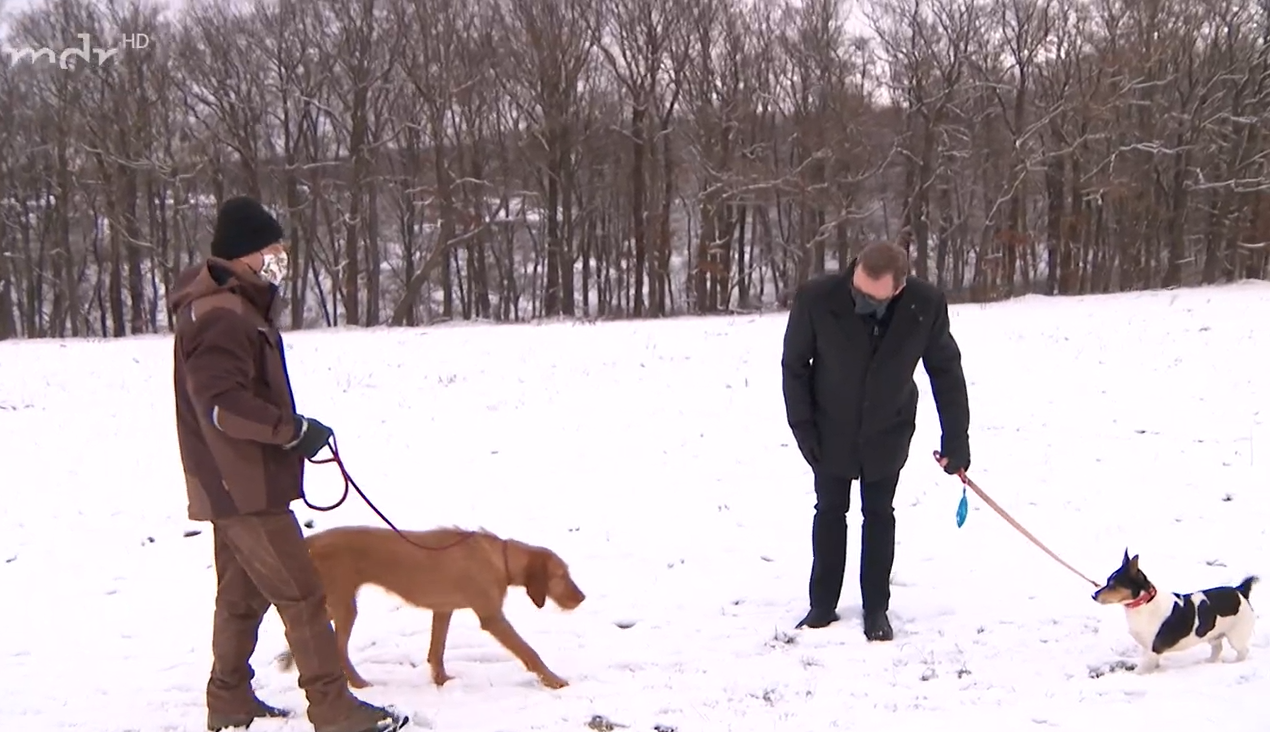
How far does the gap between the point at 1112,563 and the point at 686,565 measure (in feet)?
9.43

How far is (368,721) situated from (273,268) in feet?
5.97

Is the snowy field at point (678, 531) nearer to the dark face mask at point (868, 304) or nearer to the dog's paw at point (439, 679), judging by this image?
the dog's paw at point (439, 679)

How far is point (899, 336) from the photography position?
4961 millimetres

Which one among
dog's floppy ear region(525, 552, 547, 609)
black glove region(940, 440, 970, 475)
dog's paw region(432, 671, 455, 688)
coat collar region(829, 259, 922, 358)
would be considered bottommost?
dog's paw region(432, 671, 455, 688)

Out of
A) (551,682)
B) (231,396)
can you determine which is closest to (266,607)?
(231,396)

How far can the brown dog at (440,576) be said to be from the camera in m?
4.41

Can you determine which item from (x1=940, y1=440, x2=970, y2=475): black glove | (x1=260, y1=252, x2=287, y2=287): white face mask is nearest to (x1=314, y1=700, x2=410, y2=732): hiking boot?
(x1=260, y1=252, x2=287, y2=287): white face mask

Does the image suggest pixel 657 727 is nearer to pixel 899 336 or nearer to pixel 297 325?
pixel 899 336

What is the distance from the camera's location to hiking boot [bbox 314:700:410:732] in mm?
3773

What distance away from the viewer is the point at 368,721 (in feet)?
12.6

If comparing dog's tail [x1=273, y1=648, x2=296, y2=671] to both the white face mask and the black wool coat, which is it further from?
the black wool coat

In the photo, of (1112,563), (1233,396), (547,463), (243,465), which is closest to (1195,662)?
(1112,563)

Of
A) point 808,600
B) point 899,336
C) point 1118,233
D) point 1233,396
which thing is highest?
point 1118,233

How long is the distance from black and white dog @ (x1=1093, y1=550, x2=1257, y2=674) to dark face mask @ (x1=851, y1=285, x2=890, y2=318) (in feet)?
5.70
